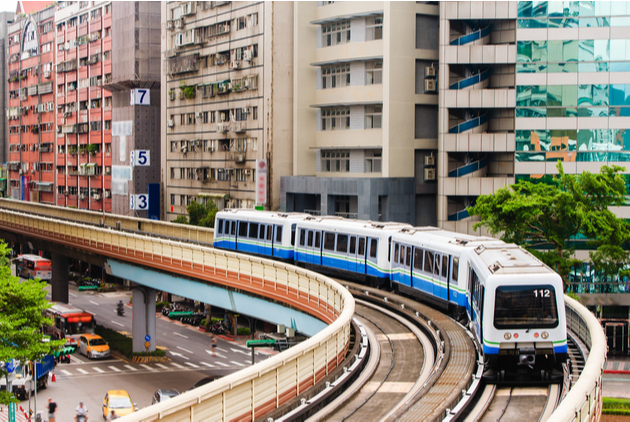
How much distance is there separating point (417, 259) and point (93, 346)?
2890 centimetres

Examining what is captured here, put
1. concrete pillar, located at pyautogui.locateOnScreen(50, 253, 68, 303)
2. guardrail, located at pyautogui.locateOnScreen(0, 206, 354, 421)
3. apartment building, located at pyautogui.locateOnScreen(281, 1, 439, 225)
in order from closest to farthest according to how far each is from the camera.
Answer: guardrail, located at pyautogui.locateOnScreen(0, 206, 354, 421), apartment building, located at pyautogui.locateOnScreen(281, 1, 439, 225), concrete pillar, located at pyautogui.locateOnScreen(50, 253, 68, 303)

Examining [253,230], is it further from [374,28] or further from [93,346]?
[374,28]

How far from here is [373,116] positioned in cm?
5659

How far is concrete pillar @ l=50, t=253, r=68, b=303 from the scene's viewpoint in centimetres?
5950

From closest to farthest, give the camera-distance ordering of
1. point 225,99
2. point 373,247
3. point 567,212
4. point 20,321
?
point 20,321
point 373,247
point 567,212
point 225,99

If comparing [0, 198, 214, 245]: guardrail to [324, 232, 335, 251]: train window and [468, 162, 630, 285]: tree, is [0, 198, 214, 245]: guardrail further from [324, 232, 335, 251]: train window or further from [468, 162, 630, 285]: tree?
[468, 162, 630, 285]: tree

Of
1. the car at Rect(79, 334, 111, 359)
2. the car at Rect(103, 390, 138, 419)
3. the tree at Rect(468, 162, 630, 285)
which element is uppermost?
the tree at Rect(468, 162, 630, 285)

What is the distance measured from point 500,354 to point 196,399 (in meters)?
8.46

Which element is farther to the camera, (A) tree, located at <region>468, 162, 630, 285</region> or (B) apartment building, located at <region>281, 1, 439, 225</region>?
(B) apartment building, located at <region>281, 1, 439, 225</region>

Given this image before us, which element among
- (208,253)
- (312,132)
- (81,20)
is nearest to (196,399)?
(208,253)

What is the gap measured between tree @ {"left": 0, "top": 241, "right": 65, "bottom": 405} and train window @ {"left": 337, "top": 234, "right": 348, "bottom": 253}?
1226 centimetres

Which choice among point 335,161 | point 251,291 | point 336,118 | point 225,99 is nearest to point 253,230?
point 251,291

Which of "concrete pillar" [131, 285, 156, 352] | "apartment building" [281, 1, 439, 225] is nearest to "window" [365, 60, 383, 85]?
"apartment building" [281, 1, 439, 225]

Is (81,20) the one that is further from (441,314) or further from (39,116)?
(441,314)
